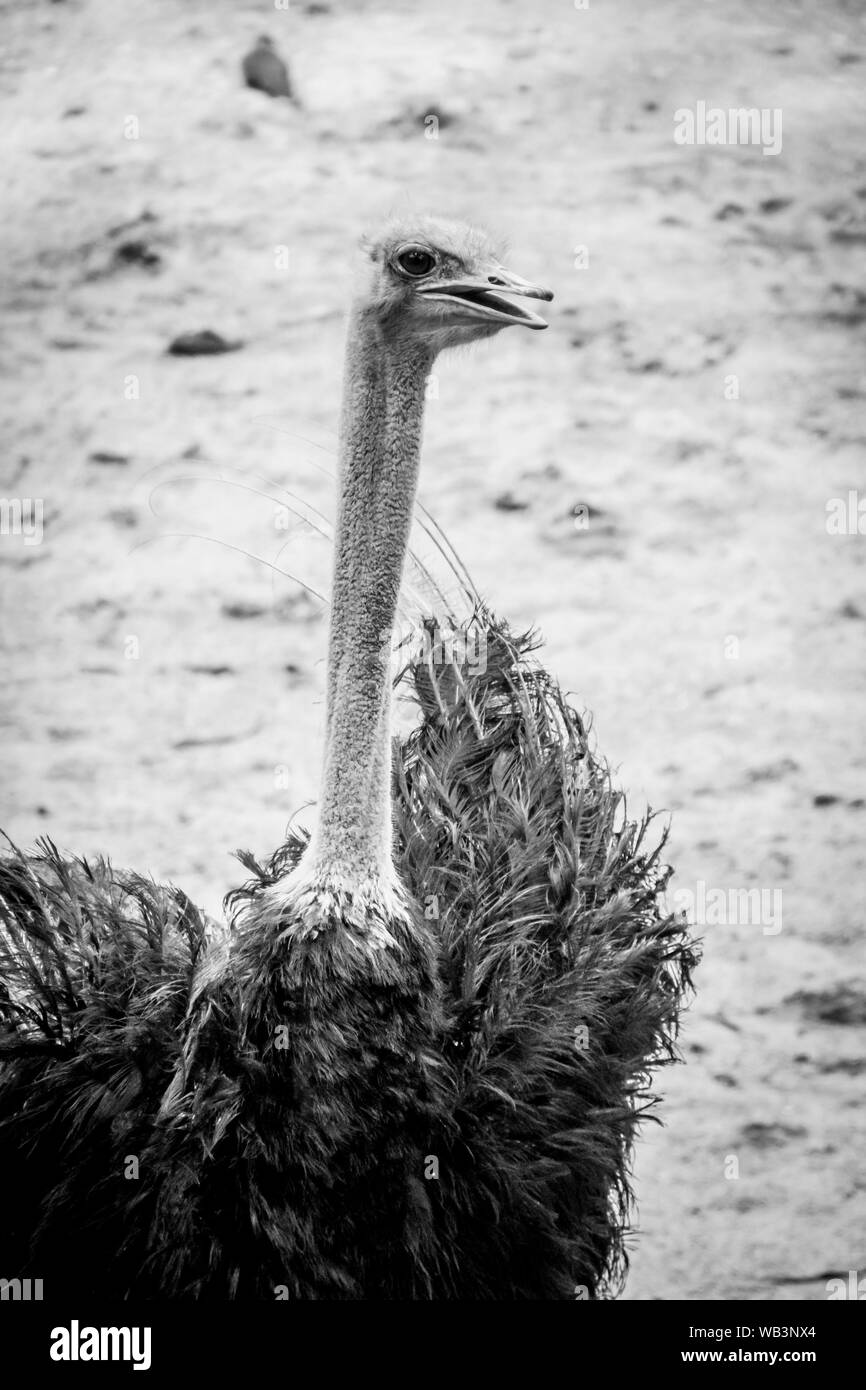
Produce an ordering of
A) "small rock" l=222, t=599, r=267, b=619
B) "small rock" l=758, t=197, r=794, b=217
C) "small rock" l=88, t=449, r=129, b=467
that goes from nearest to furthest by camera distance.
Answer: "small rock" l=222, t=599, r=267, b=619, "small rock" l=88, t=449, r=129, b=467, "small rock" l=758, t=197, r=794, b=217

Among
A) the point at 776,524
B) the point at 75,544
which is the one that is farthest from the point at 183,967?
the point at 776,524

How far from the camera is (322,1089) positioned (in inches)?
93.0

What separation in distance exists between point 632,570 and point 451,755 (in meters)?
1.81

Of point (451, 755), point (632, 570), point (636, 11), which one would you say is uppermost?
point (636, 11)

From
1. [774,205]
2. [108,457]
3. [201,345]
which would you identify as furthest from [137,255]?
[774,205]

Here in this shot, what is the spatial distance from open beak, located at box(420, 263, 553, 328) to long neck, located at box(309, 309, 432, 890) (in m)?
0.09

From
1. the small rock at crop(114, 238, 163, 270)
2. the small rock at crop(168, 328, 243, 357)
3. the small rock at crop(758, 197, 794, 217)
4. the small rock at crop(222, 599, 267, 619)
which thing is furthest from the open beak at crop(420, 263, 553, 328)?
the small rock at crop(758, 197, 794, 217)

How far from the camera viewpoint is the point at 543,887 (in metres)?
2.84

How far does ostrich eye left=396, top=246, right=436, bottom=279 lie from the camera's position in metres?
2.50

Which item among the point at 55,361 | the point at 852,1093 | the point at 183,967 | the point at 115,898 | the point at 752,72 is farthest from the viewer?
the point at 752,72

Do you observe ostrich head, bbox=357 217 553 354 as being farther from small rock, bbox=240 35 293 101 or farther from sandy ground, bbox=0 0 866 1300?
Answer: small rock, bbox=240 35 293 101

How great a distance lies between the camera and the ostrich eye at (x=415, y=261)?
2.50 metres
